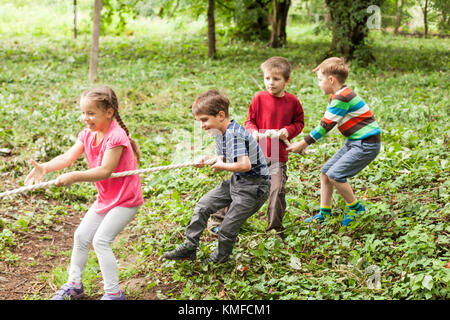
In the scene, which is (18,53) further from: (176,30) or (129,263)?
(129,263)

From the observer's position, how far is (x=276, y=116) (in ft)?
13.9

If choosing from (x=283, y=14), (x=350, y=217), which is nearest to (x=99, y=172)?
(x=350, y=217)

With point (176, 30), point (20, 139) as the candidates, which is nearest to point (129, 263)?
point (20, 139)

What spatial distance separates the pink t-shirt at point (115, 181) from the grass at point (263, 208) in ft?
2.62

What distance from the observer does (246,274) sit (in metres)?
3.80

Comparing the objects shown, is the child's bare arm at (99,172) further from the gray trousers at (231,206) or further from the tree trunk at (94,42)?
the tree trunk at (94,42)

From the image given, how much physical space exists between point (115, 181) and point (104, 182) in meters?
0.10

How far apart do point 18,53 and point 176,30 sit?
9.11 metres

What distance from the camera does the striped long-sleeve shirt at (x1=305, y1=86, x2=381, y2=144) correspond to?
4078 millimetres

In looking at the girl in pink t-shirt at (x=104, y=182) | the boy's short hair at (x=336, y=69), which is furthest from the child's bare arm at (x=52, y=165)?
the boy's short hair at (x=336, y=69)

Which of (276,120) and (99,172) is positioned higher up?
(276,120)

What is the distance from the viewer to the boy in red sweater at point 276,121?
414 cm

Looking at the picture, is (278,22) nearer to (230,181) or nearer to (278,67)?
(278,67)

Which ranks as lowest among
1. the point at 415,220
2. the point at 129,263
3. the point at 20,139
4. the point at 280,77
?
the point at 129,263
